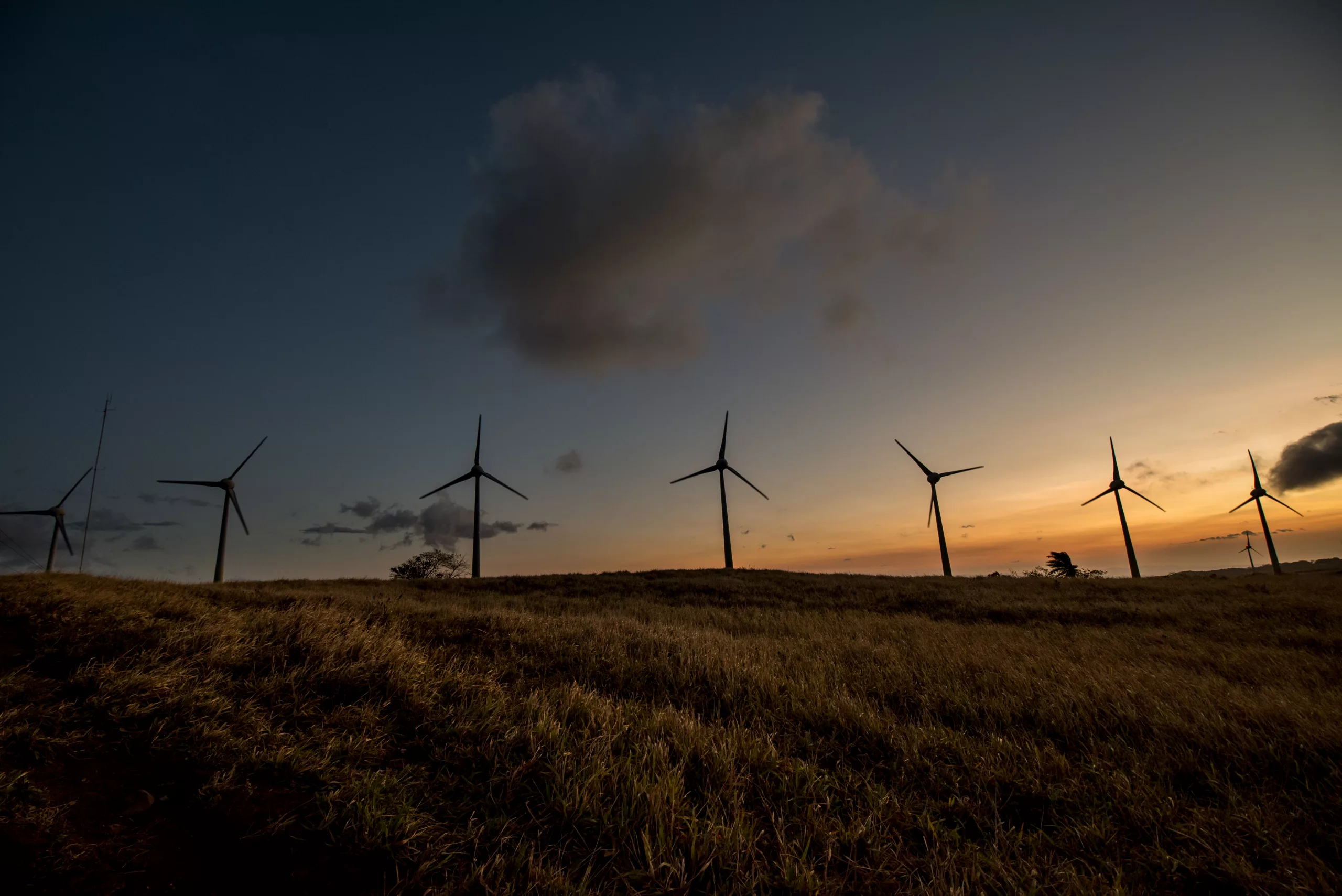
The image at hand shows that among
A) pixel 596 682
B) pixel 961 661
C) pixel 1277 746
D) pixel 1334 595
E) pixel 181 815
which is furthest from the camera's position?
pixel 1334 595

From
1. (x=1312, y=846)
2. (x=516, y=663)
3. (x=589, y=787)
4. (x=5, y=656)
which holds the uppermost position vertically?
(x=5, y=656)

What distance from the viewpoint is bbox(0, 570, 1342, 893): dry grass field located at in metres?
3.92

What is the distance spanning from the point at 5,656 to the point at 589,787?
8.47m

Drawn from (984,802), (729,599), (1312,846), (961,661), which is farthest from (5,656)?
(729,599)

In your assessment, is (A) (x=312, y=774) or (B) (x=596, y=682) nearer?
(A) (x=312, y=774)

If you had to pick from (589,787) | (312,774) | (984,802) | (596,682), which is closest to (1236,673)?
(984,802)

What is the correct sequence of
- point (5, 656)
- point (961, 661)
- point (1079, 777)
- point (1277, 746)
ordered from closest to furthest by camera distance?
point (1079, 777) → point (1277, 746) → point (5, 656) → point (961, 661)

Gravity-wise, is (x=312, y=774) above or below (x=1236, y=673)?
above

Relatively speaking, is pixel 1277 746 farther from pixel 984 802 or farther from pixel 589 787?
pixel 589 787

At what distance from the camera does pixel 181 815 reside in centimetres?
434

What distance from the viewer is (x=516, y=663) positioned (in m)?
8.76

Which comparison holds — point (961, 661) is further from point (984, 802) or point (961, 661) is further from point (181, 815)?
point (181, 815)

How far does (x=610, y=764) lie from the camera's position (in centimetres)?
509

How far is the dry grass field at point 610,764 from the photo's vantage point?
3.92 metres
